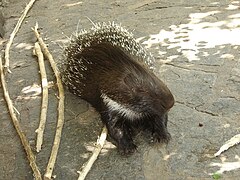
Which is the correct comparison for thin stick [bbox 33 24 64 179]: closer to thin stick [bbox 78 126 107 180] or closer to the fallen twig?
thin stick [bbox 78 126 107 180]

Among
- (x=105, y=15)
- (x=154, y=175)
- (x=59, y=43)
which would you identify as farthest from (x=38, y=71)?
(x=154, y=175)

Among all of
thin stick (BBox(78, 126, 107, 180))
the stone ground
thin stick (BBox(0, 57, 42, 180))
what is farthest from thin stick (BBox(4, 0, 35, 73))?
thin stick (BBox(78, 126, 107, 180))

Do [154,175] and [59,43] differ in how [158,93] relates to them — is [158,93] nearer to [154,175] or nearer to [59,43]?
[154,175]

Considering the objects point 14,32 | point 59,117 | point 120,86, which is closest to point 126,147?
point 120,86

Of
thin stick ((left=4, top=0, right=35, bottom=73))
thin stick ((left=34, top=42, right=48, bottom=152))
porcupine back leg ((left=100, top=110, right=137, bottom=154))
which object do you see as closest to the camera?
porcupine back leg ((left=100, top=110, right=137, bottom=154))

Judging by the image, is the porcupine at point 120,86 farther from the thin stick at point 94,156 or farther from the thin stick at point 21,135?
the thin stick at point 21,135

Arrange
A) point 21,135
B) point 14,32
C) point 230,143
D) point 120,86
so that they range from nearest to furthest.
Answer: point 230,143
point 120,86
point 21,135
point 14,32

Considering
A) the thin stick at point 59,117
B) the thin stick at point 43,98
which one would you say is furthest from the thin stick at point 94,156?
the thin stick at point 43,98

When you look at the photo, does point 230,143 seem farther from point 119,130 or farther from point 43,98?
point 43,98
